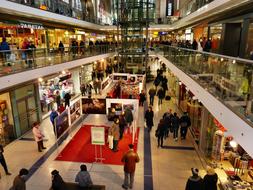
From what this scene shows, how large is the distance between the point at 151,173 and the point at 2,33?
42.2 feet

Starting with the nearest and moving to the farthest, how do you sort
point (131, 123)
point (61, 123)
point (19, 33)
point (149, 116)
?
point (61, 123) < point (149, 116) < point (131, 123) < point (19, 33)

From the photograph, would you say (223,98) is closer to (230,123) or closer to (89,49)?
(230,123)

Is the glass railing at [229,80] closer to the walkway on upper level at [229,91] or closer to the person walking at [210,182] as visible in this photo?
the walkway on upper level at [229,91]

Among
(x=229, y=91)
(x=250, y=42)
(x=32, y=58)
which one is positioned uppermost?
(x=250, y=42)

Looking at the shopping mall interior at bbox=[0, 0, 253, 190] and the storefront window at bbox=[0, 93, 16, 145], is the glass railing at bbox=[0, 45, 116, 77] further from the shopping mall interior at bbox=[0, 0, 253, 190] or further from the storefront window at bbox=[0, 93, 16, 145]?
the storefront window at bbox=[0, 93, 16, 145]

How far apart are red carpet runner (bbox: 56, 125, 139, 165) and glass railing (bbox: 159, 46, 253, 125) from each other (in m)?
4.92

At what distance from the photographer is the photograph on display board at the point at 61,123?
36.5ft

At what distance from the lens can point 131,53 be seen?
26.8 metres

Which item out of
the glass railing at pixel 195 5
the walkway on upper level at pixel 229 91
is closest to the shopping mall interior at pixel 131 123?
the walkway on upper level at pixel 229 91

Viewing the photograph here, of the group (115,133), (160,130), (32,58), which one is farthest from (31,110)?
(160,130)

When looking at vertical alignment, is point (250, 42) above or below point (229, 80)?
above

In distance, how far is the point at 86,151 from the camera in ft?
35.3

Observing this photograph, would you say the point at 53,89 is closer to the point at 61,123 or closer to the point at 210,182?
the point at 61,123

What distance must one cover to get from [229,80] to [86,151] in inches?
295
